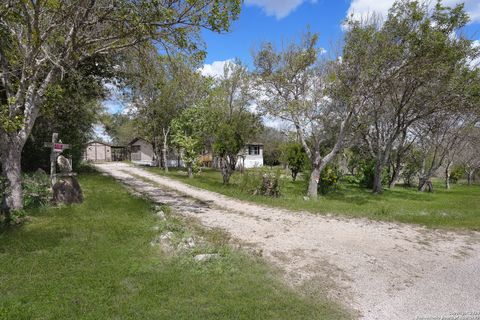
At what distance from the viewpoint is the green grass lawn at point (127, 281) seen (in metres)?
3.60

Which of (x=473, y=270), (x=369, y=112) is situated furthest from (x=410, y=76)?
(x=473, y=270)

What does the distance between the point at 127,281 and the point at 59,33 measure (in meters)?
7.33

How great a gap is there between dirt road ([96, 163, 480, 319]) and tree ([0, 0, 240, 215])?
4.62 m

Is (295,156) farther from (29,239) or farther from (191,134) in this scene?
(29,239)

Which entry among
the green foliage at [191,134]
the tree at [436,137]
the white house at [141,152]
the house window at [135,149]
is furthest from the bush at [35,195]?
the house window at [135,149]

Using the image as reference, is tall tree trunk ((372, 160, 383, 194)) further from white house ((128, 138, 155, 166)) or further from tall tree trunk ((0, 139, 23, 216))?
white house ((128, 138, 155, 166))

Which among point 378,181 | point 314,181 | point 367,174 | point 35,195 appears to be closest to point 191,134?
point 314,181

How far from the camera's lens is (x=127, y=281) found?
4320 millimetres

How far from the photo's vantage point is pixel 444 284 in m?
4.60

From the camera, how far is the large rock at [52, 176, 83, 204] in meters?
8.70

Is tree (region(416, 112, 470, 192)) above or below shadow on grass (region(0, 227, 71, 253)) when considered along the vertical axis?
above

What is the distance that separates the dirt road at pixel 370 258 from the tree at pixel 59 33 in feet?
15.1

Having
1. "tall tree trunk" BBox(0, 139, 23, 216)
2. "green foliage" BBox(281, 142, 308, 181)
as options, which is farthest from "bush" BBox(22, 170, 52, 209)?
"green foliage" BBox(281, 142, 308, 181)

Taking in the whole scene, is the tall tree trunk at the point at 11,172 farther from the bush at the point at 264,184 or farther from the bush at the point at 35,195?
the bush at the point at 264,184
